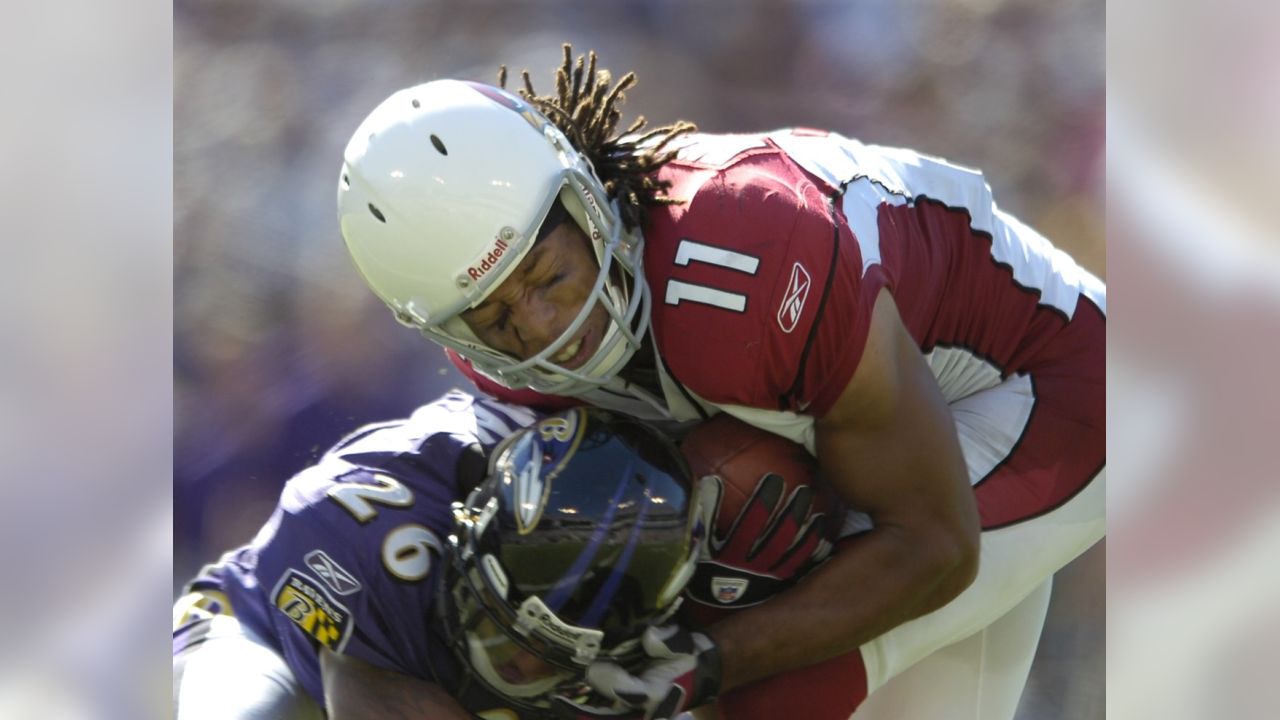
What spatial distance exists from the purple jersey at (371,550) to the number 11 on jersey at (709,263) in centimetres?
35

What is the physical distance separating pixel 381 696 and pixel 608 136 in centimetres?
79

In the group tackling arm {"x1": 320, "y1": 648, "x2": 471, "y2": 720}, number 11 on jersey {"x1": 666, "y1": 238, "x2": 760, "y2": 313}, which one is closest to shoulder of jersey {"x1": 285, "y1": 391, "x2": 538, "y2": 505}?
tackling arm {"x1": 320, "y1": 648, "x2": 471, "y2": 720}

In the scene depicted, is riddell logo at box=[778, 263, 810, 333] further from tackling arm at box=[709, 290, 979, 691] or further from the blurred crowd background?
the blurred crowd background

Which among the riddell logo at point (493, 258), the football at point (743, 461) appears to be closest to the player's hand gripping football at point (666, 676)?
the football at point (743, 461)

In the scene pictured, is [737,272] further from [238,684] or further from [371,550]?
[238,684]

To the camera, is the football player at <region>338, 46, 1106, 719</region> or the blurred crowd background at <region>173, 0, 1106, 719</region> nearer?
the football player at <region>338, 46, 1106, 719</region>

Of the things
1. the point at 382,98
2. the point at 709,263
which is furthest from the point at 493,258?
the point at 382,98

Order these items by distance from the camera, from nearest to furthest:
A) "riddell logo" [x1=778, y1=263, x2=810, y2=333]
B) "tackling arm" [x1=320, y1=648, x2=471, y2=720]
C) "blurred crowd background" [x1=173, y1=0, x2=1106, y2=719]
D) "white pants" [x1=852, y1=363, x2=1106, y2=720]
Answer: "riddell logo" [x1=778, y1=263, x2=810, y2=333], "tackling arm" [x1=320, y1=648, x2=471, y2=720], "white pants" [x1=852, y1=363, x2=1106, y2=720], "blurred crowd background" [x1=173, y1=0, x2=1106, y2=719]

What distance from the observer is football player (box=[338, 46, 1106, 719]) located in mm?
1594

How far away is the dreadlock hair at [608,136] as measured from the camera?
1716mm

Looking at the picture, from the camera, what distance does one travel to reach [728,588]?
67.3 inches
